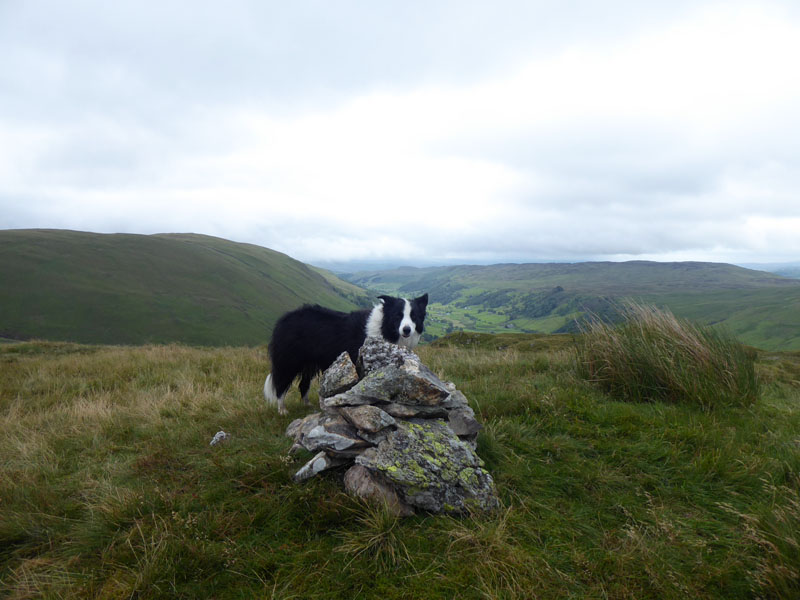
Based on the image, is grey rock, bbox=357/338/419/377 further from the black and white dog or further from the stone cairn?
the black and white dog

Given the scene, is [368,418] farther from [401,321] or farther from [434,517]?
[401,321]

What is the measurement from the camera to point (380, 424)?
449 centimetres

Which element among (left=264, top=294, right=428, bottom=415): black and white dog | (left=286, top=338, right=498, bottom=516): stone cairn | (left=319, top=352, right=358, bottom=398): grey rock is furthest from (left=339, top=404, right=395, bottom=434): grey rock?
(left=264, top=294, right=428, bottom=415): black and white dog

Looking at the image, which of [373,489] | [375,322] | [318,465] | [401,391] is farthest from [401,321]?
[373,489]

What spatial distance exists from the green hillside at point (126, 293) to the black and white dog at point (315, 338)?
97277mm

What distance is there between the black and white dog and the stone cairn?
206 centimetres

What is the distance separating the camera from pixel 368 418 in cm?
455

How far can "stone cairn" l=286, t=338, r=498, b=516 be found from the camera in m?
4.07

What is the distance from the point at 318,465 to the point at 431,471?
4.49 feet

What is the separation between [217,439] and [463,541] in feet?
13.8

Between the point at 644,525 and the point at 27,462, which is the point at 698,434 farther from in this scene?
the point at 27,462

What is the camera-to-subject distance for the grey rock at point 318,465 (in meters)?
4.39

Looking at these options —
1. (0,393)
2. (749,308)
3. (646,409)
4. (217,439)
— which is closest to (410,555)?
(217,439)

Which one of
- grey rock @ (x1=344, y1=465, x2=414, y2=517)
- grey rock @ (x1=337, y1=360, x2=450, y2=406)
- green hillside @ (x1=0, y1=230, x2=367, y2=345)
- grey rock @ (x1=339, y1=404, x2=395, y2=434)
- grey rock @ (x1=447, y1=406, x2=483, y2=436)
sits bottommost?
green hillside @ (x1=0, y1=230, x2=367, y2=345)
